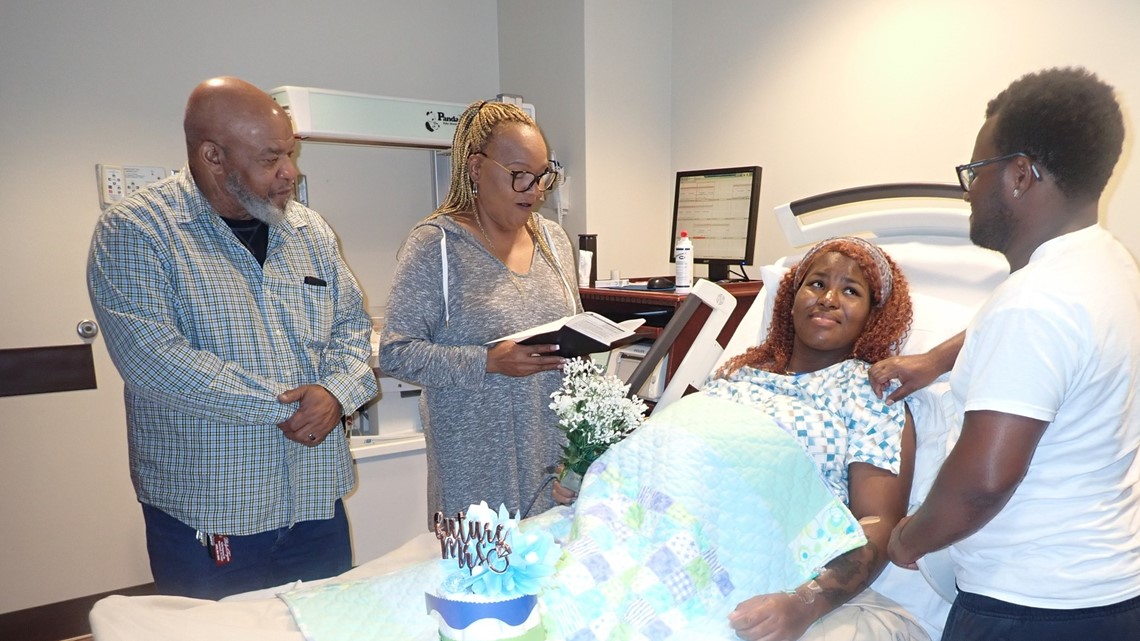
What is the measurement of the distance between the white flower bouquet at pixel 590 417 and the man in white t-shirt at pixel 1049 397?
1.92ft

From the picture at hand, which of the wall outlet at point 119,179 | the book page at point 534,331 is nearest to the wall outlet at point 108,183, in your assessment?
the wall outlet at point 119,179

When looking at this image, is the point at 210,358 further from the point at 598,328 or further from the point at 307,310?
the point at 598,328

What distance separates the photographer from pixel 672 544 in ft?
4.01

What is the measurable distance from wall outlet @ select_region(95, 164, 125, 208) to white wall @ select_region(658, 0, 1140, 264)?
230 centimetres

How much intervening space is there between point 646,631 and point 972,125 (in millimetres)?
1955

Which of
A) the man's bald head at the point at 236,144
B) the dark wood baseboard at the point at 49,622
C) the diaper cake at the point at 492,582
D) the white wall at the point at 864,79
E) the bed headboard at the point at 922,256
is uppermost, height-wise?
the white wall at the point at 864,79

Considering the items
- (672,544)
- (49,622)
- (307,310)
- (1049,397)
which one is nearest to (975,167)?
(1049,397)

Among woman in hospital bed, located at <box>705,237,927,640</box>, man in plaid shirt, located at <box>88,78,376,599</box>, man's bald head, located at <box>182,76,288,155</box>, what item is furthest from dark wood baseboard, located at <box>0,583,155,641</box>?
woman in hospital bed, located at <box>705,237,927,640</box>

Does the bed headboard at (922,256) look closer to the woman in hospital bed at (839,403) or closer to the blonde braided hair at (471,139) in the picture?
the woman in hospital bed at (839,403)

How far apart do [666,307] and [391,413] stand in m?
1.15

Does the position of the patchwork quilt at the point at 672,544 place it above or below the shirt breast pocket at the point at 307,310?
below

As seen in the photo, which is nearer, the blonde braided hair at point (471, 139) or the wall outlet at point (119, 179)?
the blonde braided hair at point (471, 139)

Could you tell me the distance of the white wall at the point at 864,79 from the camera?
2012 mm

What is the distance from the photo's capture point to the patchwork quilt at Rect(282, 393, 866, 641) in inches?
45.1
